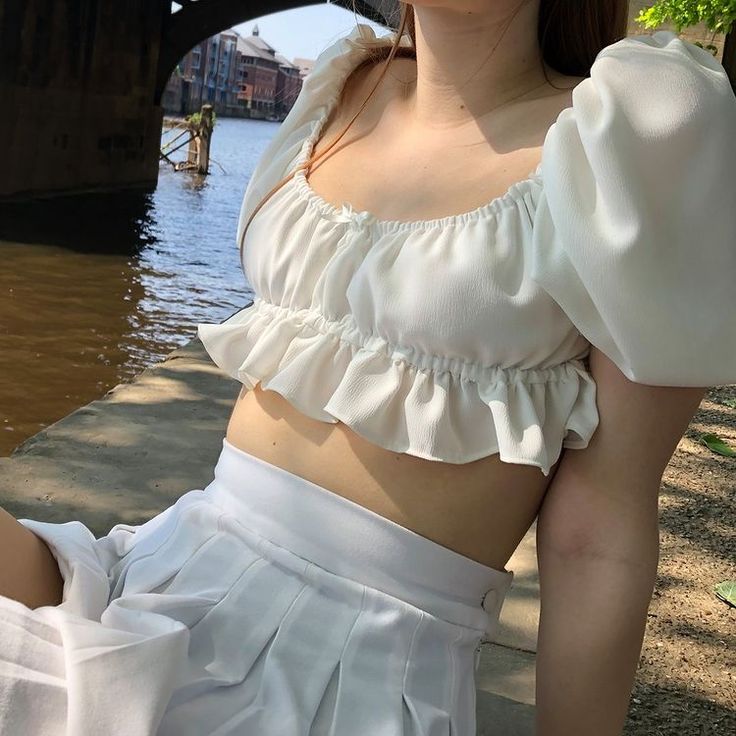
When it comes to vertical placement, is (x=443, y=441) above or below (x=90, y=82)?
below

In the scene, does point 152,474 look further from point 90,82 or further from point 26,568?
point 90,82

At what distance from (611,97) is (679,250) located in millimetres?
158

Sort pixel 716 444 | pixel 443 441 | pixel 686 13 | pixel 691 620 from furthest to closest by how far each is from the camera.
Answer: pixel 686 13 → pixel 716 444 → pixel 691 620 → pixel 443 441

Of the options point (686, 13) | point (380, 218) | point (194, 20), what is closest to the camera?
point (380, 218)

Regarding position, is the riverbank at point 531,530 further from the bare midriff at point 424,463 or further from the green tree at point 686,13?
the green tree at point 686,13

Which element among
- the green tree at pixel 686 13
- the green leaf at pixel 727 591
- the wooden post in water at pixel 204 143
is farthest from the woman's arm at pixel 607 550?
the wooden post in water at pixel 204 143

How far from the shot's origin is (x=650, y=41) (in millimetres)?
1016

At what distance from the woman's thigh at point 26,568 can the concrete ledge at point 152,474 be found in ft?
3.46

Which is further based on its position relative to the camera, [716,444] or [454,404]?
[716,444]

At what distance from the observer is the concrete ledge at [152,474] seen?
1.99 m

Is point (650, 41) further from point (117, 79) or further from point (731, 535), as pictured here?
point (117, 79)

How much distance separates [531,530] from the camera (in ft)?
9.30

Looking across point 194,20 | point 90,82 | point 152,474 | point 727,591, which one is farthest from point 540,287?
point 194,20

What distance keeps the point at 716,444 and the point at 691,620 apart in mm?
1501
